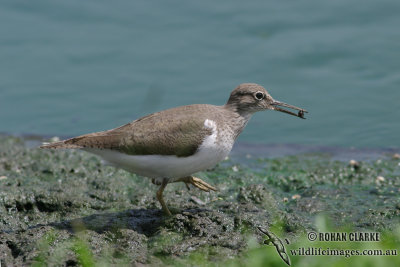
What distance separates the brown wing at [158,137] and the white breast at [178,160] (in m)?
0.05

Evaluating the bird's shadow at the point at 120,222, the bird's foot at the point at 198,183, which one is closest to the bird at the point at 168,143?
the bird's shadow at the point at 120,222

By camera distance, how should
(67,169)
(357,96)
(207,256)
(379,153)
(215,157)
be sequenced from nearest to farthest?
(207,256)
(215,157)
(67,169)
(379,153)
(357,96)

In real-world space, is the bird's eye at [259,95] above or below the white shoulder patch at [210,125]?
above

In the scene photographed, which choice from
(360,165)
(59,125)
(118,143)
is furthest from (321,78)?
(118,143)

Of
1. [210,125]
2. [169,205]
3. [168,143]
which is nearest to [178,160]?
[168,143]

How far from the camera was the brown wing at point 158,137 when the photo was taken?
6.43 meters

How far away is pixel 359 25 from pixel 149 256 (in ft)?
26.0

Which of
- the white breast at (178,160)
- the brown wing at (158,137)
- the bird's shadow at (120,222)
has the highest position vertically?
the brown wing at (158,137)

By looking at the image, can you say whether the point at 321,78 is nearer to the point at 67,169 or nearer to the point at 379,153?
the point at 379,153

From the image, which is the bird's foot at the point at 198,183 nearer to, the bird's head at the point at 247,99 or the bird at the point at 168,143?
the bird at the point at 168,143

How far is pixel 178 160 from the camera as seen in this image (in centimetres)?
644

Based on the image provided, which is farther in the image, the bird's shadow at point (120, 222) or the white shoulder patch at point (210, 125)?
the white shoulder patch at point (210, 125)

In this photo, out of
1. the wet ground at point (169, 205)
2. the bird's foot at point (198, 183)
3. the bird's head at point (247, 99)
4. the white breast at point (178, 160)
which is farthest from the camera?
the bird's foot at point (198, 183)

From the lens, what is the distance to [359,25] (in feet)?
39.2
